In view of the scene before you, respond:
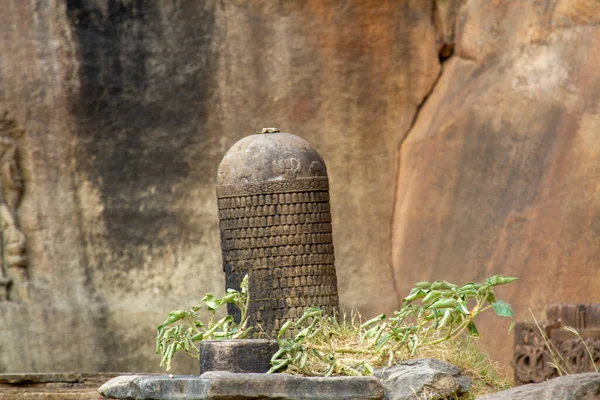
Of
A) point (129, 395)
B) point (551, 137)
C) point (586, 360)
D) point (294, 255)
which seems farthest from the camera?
point (551, 137)

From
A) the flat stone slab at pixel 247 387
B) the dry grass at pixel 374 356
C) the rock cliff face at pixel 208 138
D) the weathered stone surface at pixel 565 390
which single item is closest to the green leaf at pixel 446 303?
the dry grass at pixel 374 356

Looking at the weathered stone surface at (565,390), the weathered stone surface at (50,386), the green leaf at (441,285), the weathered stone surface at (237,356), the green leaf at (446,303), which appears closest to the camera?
the weathered stone surface at (565,390)

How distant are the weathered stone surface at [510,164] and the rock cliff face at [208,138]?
2 centimetres

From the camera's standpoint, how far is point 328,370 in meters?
5.10

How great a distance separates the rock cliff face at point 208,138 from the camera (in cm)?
908

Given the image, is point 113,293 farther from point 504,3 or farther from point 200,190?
point 504,3

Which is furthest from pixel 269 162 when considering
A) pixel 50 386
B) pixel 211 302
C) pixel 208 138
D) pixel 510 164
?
pixel 208 138

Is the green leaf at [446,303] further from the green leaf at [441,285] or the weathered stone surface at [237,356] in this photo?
the weathered stone surface at [237,356]

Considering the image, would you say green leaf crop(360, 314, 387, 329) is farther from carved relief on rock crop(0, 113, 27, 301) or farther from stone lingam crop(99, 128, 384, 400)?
carved relief on rock crop(0, 113, 27, 301)

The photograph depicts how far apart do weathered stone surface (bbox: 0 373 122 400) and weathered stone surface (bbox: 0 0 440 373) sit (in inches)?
60.4

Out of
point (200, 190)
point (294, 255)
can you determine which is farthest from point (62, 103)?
point (294, 255)

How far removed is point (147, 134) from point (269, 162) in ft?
11.8

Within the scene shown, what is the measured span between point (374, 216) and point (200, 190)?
138cm

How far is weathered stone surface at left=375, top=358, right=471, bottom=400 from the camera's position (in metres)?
4.88
